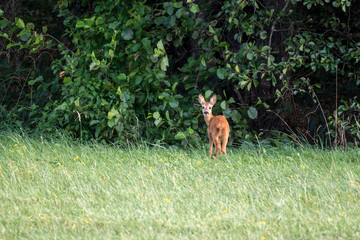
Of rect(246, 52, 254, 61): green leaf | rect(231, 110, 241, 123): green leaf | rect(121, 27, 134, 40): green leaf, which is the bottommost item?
rect(231, 110, 241, 123): green leaf

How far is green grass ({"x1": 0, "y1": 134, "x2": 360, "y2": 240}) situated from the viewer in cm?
477

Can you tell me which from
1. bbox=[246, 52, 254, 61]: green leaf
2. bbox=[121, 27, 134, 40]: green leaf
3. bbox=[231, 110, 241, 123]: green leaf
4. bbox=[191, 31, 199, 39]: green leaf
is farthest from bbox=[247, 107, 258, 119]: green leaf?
bbox=[121, 27, 134, 40]: green leaf

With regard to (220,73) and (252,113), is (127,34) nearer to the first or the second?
(220,73)

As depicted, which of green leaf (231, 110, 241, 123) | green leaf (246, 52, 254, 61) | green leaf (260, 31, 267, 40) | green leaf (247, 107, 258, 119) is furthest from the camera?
green leaf (231, 110, 241, 123)

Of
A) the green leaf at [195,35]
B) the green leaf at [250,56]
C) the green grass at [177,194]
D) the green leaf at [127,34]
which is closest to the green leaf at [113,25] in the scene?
the green leaf at [127,34]

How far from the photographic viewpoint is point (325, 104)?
30.7ft

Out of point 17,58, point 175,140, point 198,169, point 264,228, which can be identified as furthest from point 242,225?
point 17,58

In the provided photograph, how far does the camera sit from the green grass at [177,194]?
15.7ft

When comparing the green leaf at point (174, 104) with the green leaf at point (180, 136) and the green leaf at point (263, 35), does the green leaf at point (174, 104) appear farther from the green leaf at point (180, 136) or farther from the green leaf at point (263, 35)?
the green leaf at point (263, 35)

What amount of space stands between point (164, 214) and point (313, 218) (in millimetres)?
1297

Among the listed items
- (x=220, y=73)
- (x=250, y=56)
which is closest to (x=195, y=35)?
(x=220, y=73)

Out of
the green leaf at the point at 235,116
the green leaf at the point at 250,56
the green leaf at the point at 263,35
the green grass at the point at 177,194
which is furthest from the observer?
the green leaf at the point at 235,116

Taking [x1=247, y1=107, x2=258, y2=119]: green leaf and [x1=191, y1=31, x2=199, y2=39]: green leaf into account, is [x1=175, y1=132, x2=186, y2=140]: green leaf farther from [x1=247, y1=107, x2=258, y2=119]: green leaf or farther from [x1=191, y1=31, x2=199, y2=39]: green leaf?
[x1=191, y1=31, x2=199, y2=39]: green leaf

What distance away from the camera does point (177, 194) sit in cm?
562
